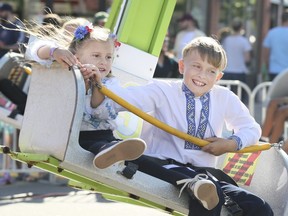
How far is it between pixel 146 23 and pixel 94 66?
1.89 m

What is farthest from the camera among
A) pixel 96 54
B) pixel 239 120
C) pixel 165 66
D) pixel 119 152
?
pixel 165 66

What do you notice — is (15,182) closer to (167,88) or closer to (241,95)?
(241,95)

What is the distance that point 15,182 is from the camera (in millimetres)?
9875

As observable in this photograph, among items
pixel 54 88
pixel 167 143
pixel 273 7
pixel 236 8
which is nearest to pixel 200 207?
pixel 167 143

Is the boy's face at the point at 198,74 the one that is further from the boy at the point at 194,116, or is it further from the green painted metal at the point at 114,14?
the green painted metal at the point at 114,14

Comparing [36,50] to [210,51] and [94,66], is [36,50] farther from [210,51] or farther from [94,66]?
[210,51]

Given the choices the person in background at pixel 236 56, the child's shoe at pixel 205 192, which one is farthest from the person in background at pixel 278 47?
the child's shoe at pixel 205 192

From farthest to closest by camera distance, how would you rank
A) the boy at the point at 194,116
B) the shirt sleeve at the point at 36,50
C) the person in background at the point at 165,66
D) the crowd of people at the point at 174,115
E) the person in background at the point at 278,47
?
1. the person in background at the point at 278,47
2. the person in background at the point at 165,66
3. the boy at the point at 194,116
4. the shirt sleeve at the point at 36,50
5. the crowd of people at the point at 174,115

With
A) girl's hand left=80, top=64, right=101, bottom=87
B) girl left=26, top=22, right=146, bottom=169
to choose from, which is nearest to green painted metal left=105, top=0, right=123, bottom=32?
girl left=26, top=22, right=146, bottom=169

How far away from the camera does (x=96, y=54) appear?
538 centimetres

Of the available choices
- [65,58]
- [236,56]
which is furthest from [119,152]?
[236,56]

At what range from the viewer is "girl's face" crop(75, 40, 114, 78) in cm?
536

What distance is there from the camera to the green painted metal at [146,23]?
6.80 metres

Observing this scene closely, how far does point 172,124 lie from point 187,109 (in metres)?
0.13
